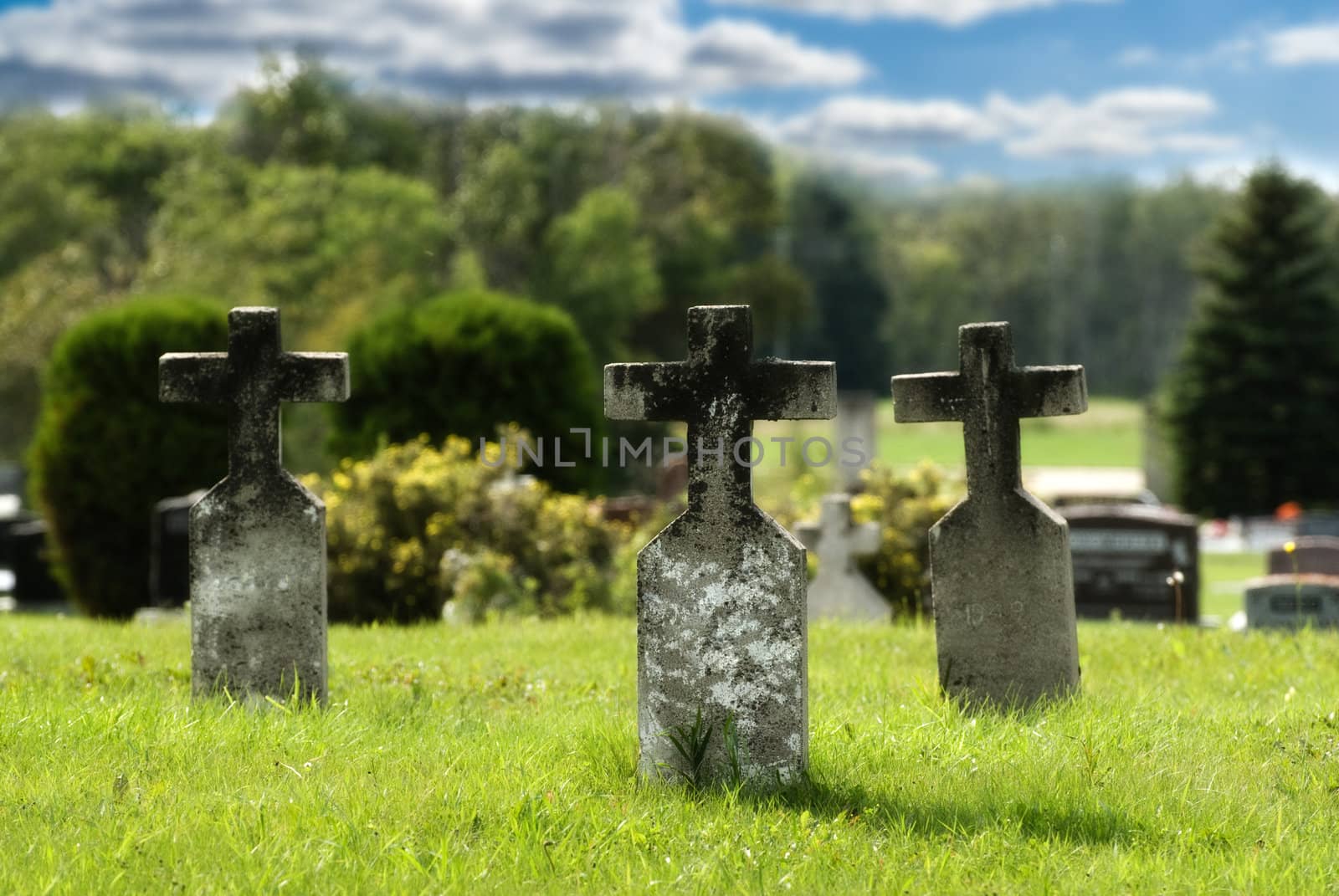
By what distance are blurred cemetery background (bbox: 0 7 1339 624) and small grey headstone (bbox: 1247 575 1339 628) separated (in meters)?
0.06

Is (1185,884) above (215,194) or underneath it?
Result: underneath

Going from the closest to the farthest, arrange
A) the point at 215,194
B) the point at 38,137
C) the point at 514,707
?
the point at 514,707, the point at 215,194, the point at 38,137

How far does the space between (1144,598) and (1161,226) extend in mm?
81284

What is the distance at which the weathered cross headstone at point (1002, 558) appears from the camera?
20.1 feet

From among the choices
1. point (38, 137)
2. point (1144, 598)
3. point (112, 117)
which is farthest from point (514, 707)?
point (112, 117)

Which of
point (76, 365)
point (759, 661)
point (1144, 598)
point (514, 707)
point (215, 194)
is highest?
point (215, 194)

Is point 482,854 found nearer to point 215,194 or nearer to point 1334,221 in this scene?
point 215,194

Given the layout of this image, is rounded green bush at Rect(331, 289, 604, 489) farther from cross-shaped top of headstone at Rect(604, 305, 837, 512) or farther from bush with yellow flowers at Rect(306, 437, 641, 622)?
cross-shaped top of headstone at Rect(604, 305, 837, 512)

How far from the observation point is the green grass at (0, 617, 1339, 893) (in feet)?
13.0

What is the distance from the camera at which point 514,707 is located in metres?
6.25

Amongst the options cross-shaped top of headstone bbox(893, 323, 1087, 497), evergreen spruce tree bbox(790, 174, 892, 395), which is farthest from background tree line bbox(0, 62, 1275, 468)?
cross-shaped top of headstone bbox(893, 323, 1087, 497)

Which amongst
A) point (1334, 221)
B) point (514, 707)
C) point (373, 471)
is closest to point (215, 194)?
point (373, 471)

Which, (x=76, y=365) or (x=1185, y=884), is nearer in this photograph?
(x=1185, y=884)

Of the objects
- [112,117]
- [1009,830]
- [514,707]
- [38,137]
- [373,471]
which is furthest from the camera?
[112,117]
